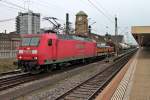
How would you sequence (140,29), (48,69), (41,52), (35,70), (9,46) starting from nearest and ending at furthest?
(41,52) → (35,70) → (48,69) → (140,29) → (9,46)

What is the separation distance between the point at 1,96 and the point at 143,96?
19.5 ft

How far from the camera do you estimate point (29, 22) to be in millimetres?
48250

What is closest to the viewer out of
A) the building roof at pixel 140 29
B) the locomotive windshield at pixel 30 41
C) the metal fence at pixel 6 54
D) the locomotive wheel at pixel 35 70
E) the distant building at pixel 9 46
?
the locomotive wheel at pixel 35 70

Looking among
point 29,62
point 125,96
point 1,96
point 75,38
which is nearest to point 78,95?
point 125,96

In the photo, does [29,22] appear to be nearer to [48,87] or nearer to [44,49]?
[44,49]

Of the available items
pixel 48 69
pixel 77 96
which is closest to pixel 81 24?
pixel 48 69

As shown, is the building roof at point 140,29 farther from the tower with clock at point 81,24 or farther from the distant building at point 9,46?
the tower with clock at point 81,24

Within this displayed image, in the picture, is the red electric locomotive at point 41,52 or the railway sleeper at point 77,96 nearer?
the railway sleeper at point 77,96

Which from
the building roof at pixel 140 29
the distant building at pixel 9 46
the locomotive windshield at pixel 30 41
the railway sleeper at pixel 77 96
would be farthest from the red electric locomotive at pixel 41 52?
the building roof at pixel 140 29

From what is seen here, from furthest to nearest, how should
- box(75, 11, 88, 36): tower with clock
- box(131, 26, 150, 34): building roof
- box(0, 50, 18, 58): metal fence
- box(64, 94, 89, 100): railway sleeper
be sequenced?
box(75, 11, 88, 36): tower with clock, box(131, 26, 150, 34): building roof, box(0, 50, 18, 58): metal fence, box(64, 94, 89, 100): railway sleeper

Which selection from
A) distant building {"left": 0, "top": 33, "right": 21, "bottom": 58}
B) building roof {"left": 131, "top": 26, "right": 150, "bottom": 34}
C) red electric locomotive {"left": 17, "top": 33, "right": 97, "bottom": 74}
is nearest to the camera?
red electric locomotive {"left": 17, "top": 33, "right": 97, "bottom": 74}

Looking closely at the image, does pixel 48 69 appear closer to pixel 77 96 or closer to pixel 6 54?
pixel 77 96

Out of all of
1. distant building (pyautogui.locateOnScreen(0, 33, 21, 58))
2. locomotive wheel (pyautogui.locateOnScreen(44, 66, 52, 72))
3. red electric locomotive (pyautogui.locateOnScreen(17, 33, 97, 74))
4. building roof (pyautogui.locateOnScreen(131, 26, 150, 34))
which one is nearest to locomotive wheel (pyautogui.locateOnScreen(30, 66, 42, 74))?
red electric locomotive (pyautogui.locateOnScreen(17, 33, 97, 74))

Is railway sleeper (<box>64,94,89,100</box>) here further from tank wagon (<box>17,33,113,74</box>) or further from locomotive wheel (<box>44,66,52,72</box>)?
locomotive wheel (<box>44,66,52,72</box>)
